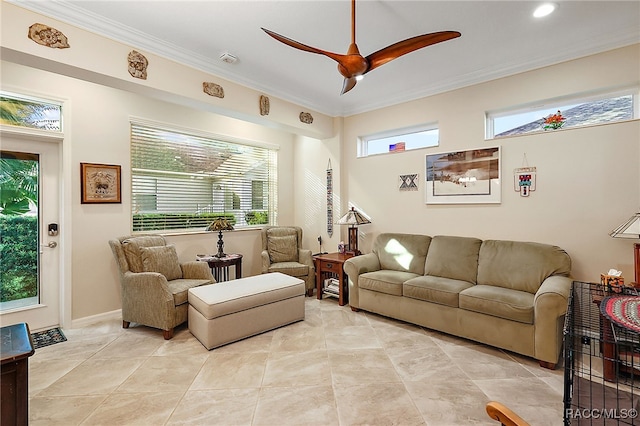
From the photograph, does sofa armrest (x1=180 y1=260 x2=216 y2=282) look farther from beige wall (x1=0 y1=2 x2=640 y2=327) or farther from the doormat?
Result: the doormat

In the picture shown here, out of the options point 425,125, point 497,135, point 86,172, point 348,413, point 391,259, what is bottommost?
point 348,413

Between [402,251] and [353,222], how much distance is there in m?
0.79

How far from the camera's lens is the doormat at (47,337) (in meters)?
3.00

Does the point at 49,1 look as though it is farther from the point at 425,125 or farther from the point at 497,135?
the point at 497,135

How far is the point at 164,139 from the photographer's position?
4160 millimetres

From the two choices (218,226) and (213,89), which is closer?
(213,89)

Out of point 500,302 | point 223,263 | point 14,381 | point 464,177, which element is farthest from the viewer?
point 223,263

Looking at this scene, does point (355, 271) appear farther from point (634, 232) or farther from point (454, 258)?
point (634, 232)

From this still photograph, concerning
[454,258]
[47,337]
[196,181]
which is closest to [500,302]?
[454,258]

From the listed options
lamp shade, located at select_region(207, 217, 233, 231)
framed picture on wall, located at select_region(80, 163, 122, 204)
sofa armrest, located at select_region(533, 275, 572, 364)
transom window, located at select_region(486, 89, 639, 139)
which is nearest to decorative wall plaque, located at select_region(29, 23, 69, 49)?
framed picture on wall, located at select_region(80, 163, 122, 204)

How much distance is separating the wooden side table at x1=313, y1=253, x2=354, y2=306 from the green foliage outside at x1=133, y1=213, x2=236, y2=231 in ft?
5.70

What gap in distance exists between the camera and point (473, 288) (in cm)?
309

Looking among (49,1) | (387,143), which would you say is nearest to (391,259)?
(387,143)

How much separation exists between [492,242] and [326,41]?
9.04 feet
